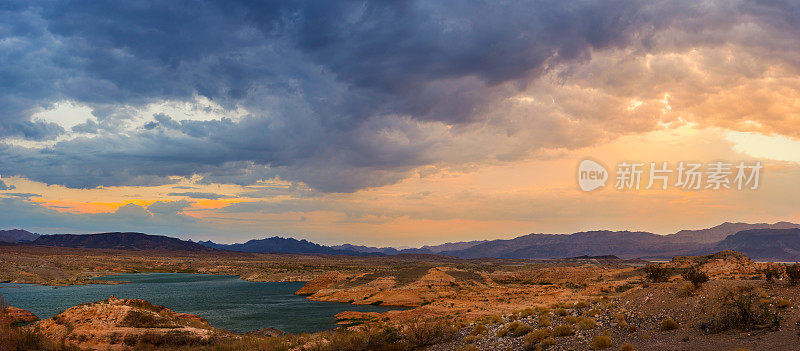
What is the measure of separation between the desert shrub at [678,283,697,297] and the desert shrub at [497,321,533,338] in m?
8.57

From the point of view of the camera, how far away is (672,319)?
21.2m

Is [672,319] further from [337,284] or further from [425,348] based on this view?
[337,284]

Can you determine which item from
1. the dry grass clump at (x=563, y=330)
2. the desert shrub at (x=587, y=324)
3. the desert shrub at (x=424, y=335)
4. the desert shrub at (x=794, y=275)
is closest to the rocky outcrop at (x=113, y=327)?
the desert shrub at (x=424, y=335)

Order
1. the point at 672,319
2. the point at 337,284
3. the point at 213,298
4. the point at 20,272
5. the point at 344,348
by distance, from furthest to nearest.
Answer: the point at 20,272, the point at 337,284, the point at 213,298, the point at 344,348, the point at 672,319

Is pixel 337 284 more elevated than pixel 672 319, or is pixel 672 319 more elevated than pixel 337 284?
pixel 672 319

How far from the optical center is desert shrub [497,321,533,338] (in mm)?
25938

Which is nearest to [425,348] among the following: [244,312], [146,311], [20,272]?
[146,311]

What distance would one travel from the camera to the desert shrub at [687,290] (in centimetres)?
2296

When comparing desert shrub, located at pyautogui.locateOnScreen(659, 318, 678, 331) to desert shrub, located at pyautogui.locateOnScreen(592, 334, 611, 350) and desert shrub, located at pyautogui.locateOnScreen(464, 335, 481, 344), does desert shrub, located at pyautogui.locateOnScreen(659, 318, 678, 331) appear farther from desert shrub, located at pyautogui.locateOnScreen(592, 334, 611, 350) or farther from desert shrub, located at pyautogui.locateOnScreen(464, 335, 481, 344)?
desert shrub, located at pyautogui.locateOnScreen(464, 335, 481, 344)

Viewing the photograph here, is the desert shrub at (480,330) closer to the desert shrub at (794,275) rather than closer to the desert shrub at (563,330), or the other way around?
the desert shrub at (563,330)

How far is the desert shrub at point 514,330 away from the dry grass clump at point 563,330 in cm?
243

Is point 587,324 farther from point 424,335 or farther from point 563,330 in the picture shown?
point 424,335

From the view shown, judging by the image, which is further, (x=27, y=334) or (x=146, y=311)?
(x=146, y=311)

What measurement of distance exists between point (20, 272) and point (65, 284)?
95.5 ft
